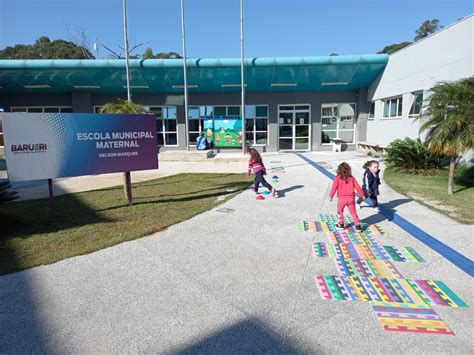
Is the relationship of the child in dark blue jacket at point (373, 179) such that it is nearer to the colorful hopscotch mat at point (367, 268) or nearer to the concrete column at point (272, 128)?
the colorful hopscotch mat at point (367, 268)

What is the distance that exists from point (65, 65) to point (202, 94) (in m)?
8.79

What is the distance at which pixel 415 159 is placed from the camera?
12891 mm

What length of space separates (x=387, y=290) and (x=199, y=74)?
19236 millimetres

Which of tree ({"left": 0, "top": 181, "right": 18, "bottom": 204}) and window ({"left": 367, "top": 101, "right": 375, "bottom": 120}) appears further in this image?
window ({"left": 367, "top": 101, "right": 375, "bottom": 120})

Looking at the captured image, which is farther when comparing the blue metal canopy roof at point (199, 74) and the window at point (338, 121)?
the window at point (338, 121)

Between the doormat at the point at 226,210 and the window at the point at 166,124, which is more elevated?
the window at the point at 166,124

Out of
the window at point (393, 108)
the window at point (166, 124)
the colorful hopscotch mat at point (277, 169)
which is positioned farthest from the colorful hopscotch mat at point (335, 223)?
the window at point (166, 124)

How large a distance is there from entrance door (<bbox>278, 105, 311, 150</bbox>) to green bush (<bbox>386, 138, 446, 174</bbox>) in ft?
34.9

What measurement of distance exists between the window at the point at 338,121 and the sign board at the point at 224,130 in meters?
6.10

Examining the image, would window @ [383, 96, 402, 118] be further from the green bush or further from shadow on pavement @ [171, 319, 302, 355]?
shadow on pavement @ [171, 319, 302, 355]

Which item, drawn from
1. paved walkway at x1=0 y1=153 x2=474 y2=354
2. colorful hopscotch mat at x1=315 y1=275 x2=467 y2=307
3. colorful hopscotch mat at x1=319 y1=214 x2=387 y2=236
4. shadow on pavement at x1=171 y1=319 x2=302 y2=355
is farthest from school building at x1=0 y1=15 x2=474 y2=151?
shadow on pavement at x1=171 y1=319 x2=302 y2=355

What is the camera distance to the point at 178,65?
20.3m

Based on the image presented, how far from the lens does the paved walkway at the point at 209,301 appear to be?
296 cm

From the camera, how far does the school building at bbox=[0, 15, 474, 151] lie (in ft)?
63.8
